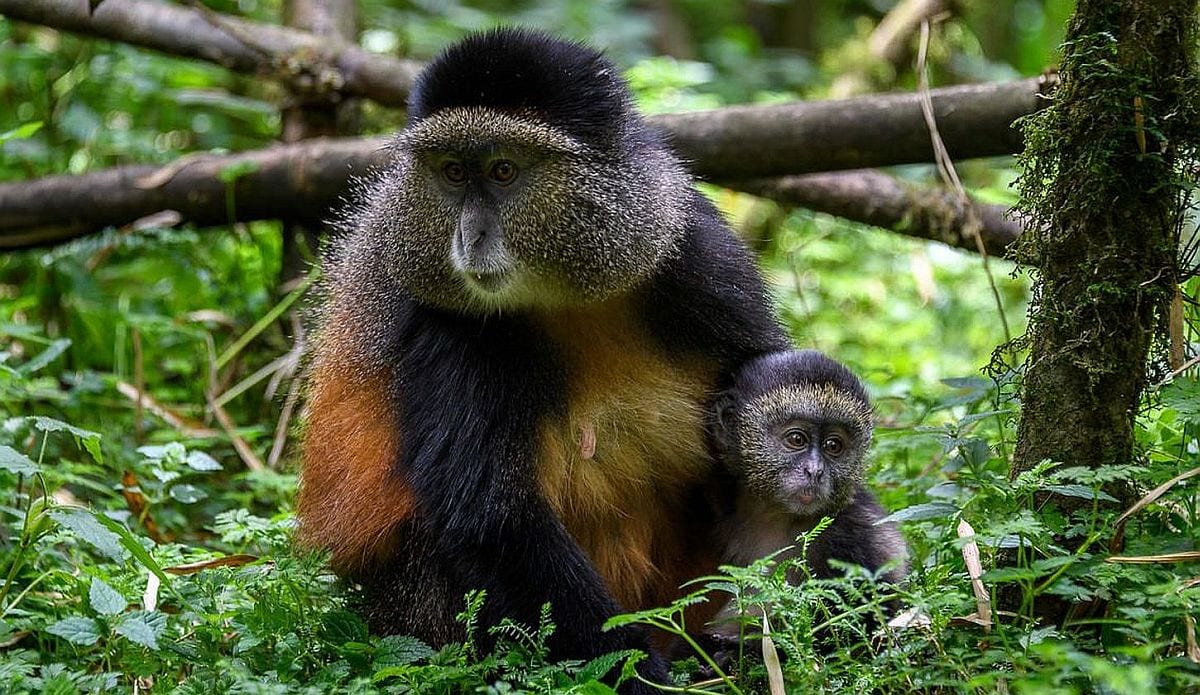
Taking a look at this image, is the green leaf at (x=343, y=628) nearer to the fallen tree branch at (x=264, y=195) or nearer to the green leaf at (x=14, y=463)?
the green leaf at (x=14, y=463)

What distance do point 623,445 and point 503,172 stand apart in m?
1.03

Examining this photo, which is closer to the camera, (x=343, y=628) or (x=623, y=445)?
(x=343, y=628)

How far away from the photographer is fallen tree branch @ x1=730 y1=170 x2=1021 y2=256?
7004 mm

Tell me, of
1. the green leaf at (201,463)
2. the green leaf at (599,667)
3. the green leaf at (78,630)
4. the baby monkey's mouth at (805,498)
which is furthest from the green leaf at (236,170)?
the green leaf at (599,667)

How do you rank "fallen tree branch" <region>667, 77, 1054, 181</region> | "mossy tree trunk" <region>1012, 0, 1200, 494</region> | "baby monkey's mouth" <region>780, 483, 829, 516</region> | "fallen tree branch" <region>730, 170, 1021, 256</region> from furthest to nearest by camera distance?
"fallen tree branch" <region>730, 170, 1021, 256</region>, "fallen tree branch" <region>667, 77, 1054, 181</region>, "baby monkey's mouth" <region>780, 483, 829, 516</region>, "mossy tree trunk" <region>1012, 0, 1200, 494</region>

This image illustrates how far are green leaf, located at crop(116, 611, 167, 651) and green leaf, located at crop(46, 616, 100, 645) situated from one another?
0.23ft

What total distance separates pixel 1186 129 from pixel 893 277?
685cm

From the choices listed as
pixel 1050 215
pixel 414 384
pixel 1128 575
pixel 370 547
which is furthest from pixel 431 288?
pixel 1128 575

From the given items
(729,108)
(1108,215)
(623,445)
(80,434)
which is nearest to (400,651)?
(623,445)

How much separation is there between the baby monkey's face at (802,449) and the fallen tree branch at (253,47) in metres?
3.67

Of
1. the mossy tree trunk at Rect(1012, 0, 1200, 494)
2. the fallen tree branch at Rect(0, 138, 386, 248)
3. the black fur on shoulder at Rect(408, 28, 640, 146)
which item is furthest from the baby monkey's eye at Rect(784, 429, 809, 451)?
the fallen tree branch at Rect(0, 138, 386, 248)

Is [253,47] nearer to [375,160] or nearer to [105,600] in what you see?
[375,160]

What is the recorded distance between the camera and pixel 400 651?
158 inches

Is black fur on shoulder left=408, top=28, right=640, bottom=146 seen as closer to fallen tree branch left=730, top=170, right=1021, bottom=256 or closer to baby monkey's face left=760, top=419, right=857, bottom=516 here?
baby monkey's face left=760, top=419, right=857, bottom=516
